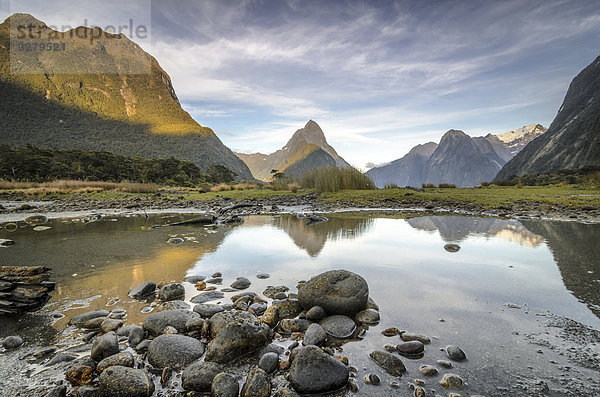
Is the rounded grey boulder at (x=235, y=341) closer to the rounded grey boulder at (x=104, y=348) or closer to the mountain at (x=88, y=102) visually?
the rounded grey boulder at (x=104, y=348)

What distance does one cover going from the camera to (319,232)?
28.0 feet

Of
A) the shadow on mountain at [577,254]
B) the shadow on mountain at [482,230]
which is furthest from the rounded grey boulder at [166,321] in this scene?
the shadow on mountain at [482,230]

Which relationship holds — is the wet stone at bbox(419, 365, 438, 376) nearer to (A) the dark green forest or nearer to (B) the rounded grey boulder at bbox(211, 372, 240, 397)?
(B) the rounded grey boulder at bbox(211, 372, 240, 397)

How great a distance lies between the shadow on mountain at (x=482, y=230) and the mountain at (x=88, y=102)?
91508mm

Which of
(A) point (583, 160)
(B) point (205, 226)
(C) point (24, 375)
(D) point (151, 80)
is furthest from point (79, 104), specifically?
(A) point (583, 160)

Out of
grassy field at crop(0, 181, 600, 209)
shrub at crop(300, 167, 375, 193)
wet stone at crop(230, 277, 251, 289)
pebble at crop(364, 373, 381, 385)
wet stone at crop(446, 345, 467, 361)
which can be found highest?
shrub at crop(300, 167, 375, 193)

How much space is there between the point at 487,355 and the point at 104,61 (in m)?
200

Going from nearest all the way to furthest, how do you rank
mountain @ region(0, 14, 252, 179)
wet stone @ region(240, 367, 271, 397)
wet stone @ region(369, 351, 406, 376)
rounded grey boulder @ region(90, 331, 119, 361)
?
wet stone @ region(240, 367, 271, 397)
wet stone @ region(369, 351, 406, 376)
rounded grey boulder @ region(90, 331, 119, 361)
mountain @ region(0, 14, 252, 179)

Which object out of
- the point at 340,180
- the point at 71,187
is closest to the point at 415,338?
the point at 340,180

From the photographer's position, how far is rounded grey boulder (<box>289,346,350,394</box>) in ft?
6.55

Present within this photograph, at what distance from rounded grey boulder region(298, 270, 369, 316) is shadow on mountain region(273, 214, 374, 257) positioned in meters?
2.49

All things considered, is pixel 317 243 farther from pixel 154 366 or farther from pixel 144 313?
pixel 154 366

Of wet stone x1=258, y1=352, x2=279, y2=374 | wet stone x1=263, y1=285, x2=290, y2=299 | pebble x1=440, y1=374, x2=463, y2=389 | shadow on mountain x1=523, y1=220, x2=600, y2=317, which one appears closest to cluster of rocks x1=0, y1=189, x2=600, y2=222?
shadow on mountain x1=523, y1=220, x2=600, y2=317

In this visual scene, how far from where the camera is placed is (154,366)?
7.57ft
